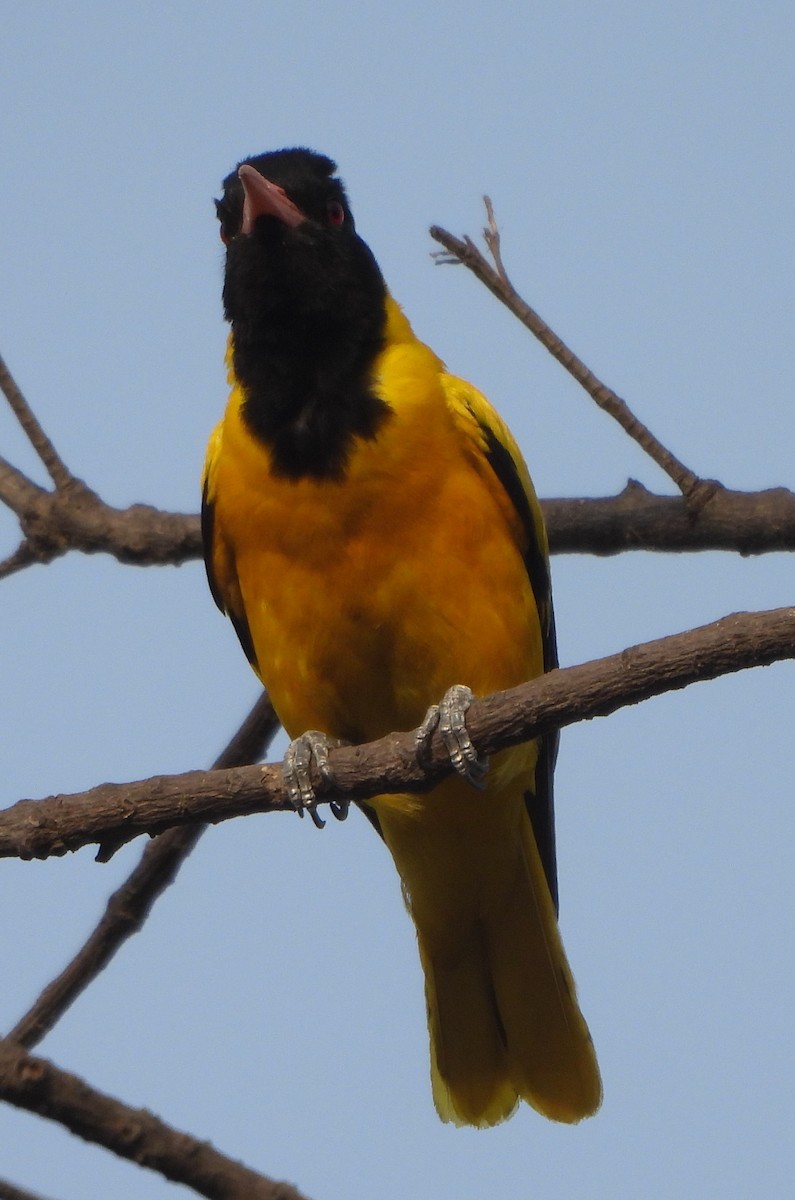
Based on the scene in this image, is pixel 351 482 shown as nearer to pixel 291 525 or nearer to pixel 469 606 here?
pixel 291 525

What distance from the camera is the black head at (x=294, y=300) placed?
18.1ft

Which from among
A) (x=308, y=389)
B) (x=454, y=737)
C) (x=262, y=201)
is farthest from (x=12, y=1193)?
(x=262, y=201)

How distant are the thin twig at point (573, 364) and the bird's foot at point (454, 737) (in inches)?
49.0

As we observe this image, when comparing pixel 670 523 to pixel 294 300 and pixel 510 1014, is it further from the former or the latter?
pixel 510 1014

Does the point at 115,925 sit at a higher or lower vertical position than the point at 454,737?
lower

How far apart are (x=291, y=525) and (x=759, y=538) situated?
5.45 feet

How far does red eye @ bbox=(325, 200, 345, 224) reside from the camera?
19.0 ft

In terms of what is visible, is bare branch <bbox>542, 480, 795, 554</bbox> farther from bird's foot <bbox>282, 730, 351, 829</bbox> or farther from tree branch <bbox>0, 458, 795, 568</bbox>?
bird's foot <bbox>282, 730, 351, 829</bbox>

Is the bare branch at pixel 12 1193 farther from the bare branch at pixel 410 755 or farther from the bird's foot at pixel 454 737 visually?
the bird's foot at pixel 454 737

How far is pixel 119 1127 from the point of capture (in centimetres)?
336

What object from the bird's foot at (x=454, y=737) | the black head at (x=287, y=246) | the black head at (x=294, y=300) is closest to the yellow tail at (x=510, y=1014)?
the bird's foot at (x=454, y=737)

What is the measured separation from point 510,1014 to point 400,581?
199 centimetres

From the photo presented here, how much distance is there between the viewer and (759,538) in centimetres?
544

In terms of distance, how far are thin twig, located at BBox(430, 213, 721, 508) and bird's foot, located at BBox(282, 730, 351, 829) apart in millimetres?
1511
